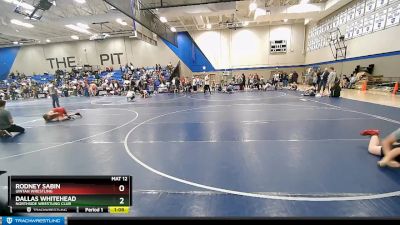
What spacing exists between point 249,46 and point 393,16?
14893 millimetres

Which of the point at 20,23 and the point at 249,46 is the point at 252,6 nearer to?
the point at 249,46

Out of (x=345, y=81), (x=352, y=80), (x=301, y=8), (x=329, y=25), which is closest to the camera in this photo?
(x=352, y=80)

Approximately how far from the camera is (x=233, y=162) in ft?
12.5

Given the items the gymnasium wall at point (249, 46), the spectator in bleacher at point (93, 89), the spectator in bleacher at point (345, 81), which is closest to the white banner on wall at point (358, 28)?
the spectator in bleacher at point (345, 81)

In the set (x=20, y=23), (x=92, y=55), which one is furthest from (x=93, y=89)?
(x=92, y=55)

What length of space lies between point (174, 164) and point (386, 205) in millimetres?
2828

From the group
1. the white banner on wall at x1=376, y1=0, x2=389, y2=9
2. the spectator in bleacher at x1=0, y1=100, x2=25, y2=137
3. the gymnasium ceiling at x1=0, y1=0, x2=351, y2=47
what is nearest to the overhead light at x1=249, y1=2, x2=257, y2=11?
the gymnasium ceiling at x1=0, y1=0, x2=351, y2=47

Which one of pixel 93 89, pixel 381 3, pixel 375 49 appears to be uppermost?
pixel 381 3

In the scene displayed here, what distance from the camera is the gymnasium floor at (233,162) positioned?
254 centimetres

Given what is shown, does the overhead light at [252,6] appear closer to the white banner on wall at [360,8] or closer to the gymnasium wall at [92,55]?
the white banner on wall at [360,8]

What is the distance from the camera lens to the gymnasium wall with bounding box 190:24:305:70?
25.0m

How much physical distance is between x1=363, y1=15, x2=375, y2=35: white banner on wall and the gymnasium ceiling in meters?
2.56

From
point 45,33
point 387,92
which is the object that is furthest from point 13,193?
point 45,33

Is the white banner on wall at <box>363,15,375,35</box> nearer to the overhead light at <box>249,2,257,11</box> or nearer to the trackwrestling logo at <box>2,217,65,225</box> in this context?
the overhead light at <box>249,2,257,11</box>
